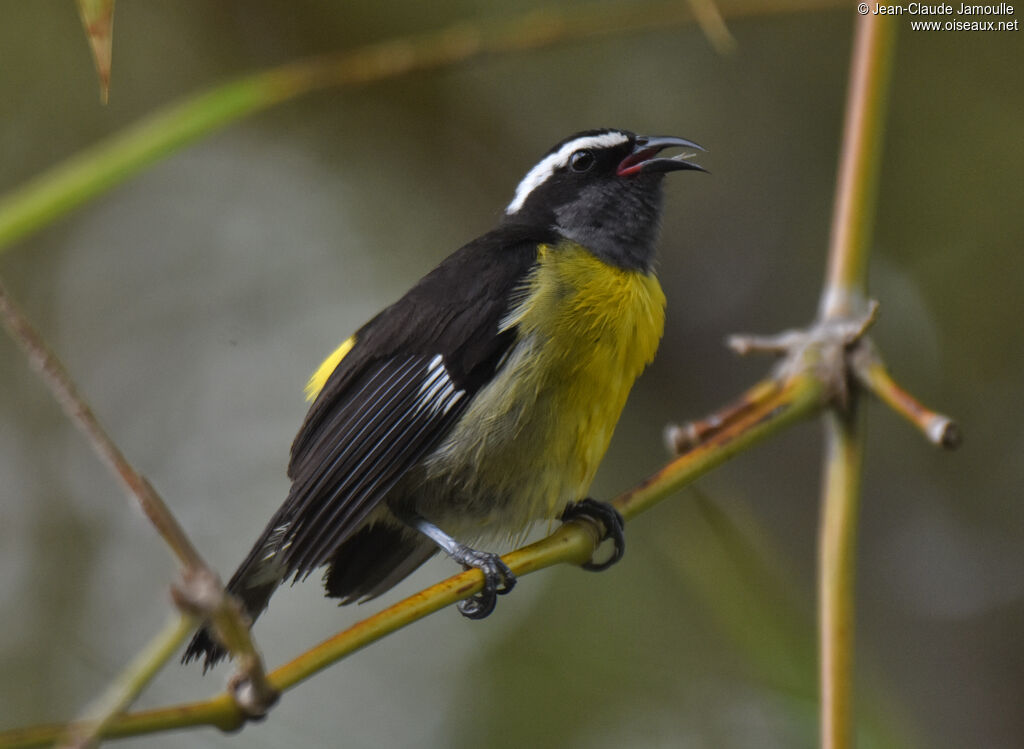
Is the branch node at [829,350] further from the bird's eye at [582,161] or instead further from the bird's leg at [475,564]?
the bird's eye at [582,161]

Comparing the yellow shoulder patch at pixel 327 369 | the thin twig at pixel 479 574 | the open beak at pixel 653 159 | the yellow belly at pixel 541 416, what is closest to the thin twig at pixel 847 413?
the thin twig at pixel 479 574

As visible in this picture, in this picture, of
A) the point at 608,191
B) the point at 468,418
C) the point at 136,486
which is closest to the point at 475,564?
the point at 468,418

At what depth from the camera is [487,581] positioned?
2.17m

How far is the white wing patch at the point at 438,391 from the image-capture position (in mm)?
2613

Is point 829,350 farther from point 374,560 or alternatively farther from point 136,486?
point 136,486

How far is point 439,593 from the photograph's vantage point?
150 cm

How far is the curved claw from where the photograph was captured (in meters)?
2.28

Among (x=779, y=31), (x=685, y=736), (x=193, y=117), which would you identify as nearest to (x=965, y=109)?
(x=779, y=31)

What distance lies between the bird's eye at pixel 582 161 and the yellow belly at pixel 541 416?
0.59m

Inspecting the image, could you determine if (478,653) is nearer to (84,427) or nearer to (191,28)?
(191,28)

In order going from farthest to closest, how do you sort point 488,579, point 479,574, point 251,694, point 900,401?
point 488,579
point 900,401
point 479,574
point 251,694

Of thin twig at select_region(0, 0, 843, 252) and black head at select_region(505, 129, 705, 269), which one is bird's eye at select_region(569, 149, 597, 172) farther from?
thin twig at select_region(0, 0, 843, 252)

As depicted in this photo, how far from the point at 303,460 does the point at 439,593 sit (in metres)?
1.22

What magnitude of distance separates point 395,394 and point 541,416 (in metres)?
0.37
